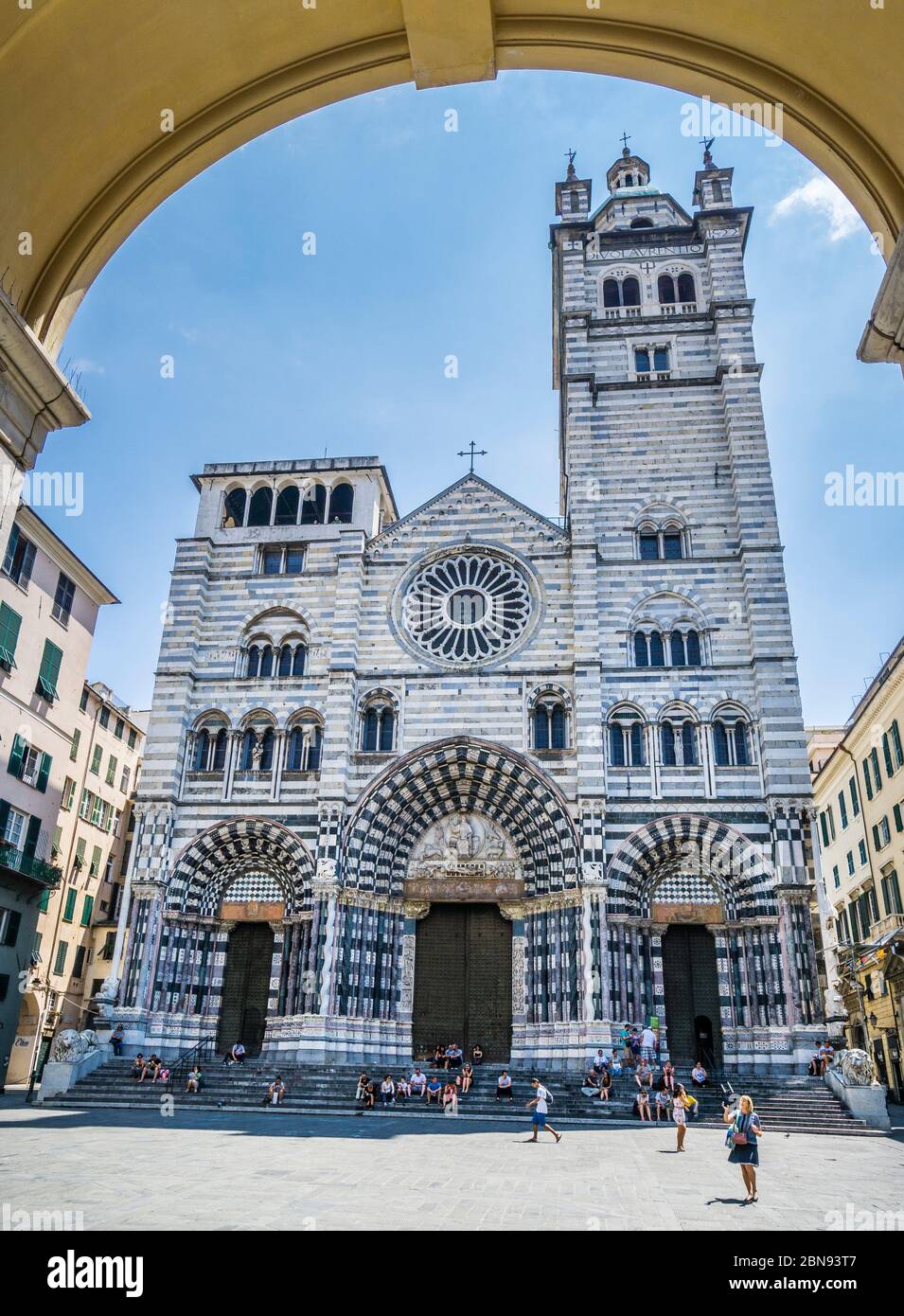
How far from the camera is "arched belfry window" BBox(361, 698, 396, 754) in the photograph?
28.1 meters

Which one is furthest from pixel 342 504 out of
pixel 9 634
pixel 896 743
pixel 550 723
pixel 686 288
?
pixel 896 743

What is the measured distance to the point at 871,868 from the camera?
32.5 meters

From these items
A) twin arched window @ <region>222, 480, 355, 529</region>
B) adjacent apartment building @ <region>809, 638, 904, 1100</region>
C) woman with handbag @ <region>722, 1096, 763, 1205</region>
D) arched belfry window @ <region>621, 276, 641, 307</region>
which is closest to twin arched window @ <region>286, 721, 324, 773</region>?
twin arched window @ <region>222, 480, 355, 529</region>

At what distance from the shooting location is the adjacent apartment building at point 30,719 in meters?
25.8

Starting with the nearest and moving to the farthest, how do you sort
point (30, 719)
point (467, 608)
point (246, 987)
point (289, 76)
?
1. point (289, 76)
2. point (246, 987)
3. point (30, 719)
4. point (467, 608)

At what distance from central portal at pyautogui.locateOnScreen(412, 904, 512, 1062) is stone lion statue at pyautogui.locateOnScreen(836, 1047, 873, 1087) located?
8643mm

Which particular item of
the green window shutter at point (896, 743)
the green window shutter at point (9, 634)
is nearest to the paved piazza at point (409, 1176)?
the green window shutter at point (9, 634)

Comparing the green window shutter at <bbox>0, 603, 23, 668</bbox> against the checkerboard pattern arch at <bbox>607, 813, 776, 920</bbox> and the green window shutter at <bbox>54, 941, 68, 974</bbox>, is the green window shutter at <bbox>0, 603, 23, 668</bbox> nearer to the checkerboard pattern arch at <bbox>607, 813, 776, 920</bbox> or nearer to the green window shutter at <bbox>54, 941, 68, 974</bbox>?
the green window shutter at <bbox>54, 941, 68, 974</bbox>

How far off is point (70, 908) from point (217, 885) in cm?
1164

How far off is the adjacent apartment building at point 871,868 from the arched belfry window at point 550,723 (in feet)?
26.8

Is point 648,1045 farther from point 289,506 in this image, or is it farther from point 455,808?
point 289,506

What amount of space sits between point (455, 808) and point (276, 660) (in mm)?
7420

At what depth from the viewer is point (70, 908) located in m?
35.9
